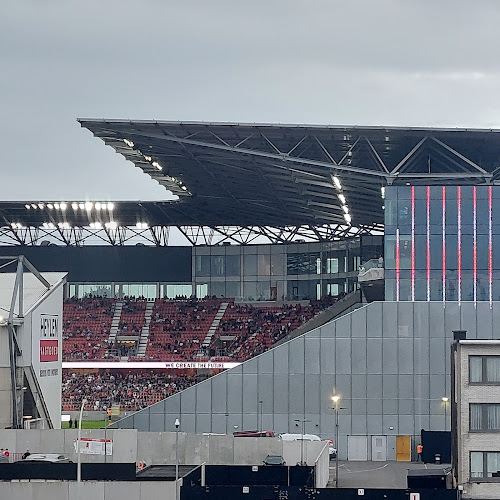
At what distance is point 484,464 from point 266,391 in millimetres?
21865

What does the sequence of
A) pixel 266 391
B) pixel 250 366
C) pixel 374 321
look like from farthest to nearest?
pixel 250 366 → pixel 266 391 → pixel 374 321

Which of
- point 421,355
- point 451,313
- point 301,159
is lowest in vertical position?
point 421,355

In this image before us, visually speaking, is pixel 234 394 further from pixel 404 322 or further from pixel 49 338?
pixel 49 338

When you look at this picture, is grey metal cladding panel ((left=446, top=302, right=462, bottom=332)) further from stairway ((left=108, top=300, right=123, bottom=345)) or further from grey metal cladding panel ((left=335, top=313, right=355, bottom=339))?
stairway ((left=108, top=300, right=123, bottom=345))

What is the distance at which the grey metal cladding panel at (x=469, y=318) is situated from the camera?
2896 inches

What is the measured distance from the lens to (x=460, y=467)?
54906 millimetres

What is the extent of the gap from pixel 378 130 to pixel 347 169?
355 centimetres

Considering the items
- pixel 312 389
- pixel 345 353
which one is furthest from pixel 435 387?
pixel 312 389

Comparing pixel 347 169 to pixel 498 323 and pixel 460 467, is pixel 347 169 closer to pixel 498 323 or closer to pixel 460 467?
pixel 498 323

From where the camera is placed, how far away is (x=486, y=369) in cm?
5628

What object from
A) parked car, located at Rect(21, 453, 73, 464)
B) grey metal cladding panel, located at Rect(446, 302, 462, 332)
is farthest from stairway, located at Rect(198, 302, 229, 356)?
parked car, located at Rect(21, 453, 73, 464)

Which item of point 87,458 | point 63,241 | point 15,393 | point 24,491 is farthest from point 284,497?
point 63,241

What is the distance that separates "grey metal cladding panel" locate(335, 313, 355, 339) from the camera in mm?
74500

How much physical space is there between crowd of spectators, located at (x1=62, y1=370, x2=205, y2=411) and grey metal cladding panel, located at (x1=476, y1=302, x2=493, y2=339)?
2897 cm
